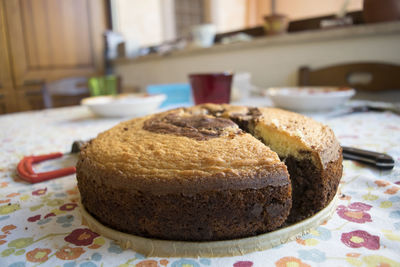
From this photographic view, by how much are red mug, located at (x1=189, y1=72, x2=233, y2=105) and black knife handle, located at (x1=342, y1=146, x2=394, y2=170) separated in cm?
59

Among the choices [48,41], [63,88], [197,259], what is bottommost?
[197,259]

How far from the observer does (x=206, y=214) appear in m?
0.42

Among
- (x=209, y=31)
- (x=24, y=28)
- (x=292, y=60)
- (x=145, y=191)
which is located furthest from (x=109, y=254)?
(x=24, y=28)

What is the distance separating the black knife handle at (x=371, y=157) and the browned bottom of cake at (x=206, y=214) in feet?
1.06

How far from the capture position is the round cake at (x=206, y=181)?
0.42 m

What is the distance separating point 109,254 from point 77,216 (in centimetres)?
13

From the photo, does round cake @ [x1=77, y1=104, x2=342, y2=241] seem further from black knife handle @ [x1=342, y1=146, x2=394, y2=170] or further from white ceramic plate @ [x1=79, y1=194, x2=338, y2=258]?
black knife handle @ [x1=342, y1=146, x2=394, y2=170]

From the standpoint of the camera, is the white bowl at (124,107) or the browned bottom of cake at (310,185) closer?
the browned bottom of cake at (310,185)

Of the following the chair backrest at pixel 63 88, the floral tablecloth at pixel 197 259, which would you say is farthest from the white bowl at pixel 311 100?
the chair backrest at pixel 63 88

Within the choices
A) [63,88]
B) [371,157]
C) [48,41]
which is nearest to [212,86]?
[371,157]

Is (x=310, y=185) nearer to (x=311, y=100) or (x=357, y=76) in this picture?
(x=311, y=100)

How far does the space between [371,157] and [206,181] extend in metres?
0.44

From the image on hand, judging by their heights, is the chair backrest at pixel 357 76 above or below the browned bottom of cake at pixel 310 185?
above

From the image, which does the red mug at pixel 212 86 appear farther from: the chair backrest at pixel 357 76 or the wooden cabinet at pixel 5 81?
the wooden cabinet at pixel 5 81
